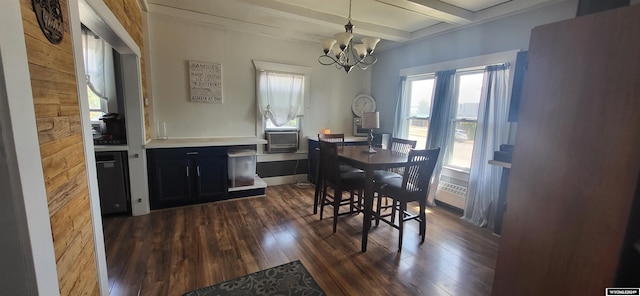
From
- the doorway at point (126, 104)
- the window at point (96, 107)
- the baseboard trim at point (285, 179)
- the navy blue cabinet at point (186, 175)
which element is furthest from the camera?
the baseboard trim at point (285, 179)

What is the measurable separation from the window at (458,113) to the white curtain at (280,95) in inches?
72.7

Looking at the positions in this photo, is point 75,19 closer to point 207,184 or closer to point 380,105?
point 207,184

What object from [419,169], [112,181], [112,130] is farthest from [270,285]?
[112,130]

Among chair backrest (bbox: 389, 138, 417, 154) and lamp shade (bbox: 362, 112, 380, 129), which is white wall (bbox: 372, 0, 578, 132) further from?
lamp shade (bbox: 362, 112, 380, 129)

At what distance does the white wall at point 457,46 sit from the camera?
8.70 feet

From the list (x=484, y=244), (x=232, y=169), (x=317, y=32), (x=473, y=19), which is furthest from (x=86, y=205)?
(x=473, y=19)

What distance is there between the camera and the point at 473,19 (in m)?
3.14

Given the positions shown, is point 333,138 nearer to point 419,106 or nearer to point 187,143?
point 419,106

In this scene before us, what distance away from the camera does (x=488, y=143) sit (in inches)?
120

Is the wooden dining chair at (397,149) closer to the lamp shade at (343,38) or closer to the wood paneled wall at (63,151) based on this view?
the lamp shade at (343,38)

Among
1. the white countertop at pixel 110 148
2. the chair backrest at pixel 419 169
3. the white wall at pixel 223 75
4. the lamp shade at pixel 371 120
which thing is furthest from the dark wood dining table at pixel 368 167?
the white countertop at pixel 110 148

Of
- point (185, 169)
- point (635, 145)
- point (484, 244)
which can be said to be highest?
point (635, 145)

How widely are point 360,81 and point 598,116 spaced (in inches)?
161

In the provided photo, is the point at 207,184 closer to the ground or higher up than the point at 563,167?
closer to the ground
